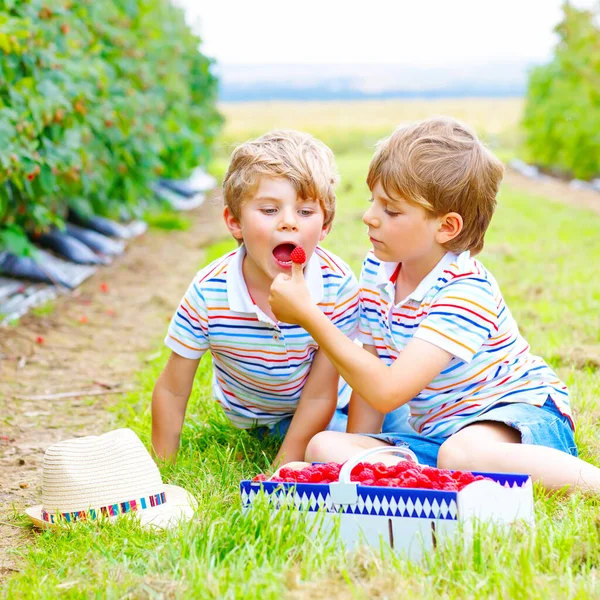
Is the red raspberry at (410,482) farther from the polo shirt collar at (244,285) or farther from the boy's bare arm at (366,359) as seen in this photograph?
the polo shirt collar at (244,285)

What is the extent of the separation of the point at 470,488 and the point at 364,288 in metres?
0.94

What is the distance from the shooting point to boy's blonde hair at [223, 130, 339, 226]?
253 cm

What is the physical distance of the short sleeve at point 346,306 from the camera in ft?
8.84

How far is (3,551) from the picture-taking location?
89.2 inches

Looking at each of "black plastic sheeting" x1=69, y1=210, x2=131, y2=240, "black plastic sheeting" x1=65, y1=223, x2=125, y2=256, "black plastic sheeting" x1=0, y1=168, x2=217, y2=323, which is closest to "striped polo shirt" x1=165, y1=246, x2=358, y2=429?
"black plastic sheeting" x1=0, y1=168, x2=217, y2=323

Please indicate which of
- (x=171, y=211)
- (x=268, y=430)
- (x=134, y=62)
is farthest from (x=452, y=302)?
(x=171, y=211)

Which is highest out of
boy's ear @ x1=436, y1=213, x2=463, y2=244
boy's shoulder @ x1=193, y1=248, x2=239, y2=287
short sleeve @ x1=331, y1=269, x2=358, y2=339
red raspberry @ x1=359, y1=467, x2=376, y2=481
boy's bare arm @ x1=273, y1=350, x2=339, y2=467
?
boy's ear @ x1=436, y1=213, x2=463, y2=244

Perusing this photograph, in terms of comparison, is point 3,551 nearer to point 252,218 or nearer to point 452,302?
point 252,218

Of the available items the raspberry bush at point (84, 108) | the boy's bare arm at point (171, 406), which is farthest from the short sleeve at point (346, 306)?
the raspberry bush at point (84, 108)

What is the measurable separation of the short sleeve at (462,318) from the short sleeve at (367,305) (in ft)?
0.94

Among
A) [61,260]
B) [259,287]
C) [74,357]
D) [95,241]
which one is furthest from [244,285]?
[95,241]

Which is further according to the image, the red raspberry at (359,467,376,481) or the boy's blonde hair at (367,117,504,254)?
the boy's blonde hair at (367,117,504,254)

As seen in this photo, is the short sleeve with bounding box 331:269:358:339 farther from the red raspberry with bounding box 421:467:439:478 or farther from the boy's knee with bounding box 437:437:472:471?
the red raspberry with bounding box 421:467:439:478

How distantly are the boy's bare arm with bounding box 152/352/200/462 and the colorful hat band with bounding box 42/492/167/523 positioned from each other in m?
0.44
